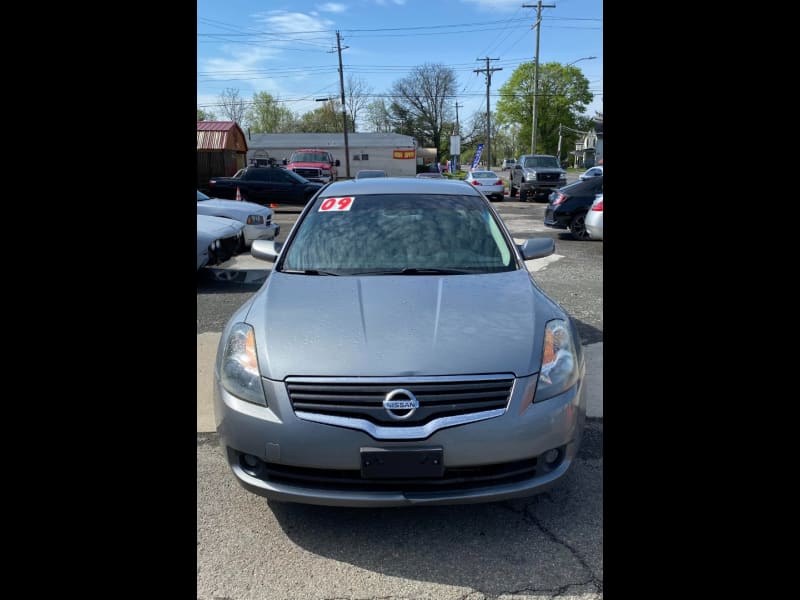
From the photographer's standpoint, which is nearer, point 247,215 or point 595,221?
point 247,215

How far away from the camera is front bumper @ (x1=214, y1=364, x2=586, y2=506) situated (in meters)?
2.33

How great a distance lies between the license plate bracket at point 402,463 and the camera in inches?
90.4

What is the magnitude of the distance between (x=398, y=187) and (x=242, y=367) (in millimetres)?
2138

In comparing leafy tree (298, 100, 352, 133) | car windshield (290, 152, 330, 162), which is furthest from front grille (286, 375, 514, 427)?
leafy tree (298, 100, 352, 133)

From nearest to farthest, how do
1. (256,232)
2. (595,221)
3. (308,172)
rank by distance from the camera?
(256,232)
(595,221)
(308,172)

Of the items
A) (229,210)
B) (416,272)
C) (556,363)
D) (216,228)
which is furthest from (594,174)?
(556,363)

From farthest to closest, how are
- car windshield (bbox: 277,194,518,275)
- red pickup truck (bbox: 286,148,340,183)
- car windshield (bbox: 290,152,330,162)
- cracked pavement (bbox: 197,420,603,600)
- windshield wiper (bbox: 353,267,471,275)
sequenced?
car windshield (bbox: 290,152,330,162), red pickup truck (bbox: 286,148,340,183), car windshield (bbox: 277,194,518,275), windshield wiper (bbox: 353,267,471,275), cracked pavement (bbox: 197,420,603,600)

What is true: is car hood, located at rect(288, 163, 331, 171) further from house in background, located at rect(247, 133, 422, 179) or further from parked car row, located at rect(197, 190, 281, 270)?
house in background, located at rect(247, 133, 422, 179)

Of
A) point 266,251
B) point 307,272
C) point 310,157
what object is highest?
point 310,157

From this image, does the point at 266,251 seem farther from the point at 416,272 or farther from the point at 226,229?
the point at 226,229

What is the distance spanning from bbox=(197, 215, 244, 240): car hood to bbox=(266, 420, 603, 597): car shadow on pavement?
6430mm

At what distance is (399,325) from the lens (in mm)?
2707

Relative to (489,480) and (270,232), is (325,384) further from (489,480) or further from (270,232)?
(270,232)

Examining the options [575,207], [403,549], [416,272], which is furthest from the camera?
[575,207]
